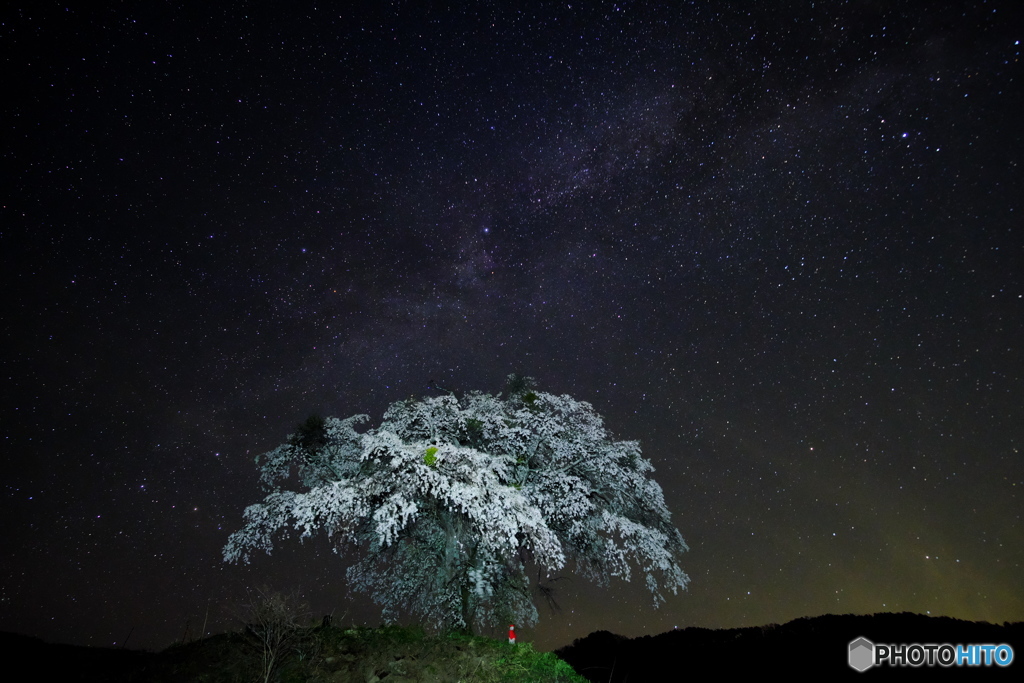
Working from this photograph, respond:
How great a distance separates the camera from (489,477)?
39.5 feet

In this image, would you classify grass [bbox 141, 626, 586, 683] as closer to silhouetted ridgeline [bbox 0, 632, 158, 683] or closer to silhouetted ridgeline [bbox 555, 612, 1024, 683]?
silhouetted ridgeline [bbox 0, 632, 158, 683]

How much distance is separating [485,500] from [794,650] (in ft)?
47.4

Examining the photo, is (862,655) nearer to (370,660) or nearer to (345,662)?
(370,660)

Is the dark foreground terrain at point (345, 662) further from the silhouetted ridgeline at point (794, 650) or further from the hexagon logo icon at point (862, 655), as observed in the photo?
the hexagon logo icon at point (862, 655)

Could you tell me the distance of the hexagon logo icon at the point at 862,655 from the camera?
12023 mm

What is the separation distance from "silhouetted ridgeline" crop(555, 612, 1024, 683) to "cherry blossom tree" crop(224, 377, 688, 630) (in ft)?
11.0

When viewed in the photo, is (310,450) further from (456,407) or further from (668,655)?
(668,655)

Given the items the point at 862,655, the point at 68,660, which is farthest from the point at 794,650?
the point at 68,660

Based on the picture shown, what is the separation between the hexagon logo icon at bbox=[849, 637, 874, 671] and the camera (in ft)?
39.4

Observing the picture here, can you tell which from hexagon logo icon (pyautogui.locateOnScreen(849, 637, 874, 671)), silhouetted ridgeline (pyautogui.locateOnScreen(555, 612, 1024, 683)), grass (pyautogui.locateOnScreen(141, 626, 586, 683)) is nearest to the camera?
grass (pyautogui.locateOnScreen(141, 626, 586, 683))

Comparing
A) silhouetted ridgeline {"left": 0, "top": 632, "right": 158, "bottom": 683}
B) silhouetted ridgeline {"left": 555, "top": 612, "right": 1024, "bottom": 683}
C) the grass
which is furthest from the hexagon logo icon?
silhouetted ridgeline {"left": 0, "top": 632, "right": 158, "bottom": 683}

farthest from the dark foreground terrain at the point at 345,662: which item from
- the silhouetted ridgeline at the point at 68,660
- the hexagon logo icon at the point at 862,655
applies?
the hexagon logo icon at the point at 862,655

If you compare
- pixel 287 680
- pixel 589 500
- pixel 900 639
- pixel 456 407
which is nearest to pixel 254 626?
pixel 287 680

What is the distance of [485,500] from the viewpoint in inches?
466
